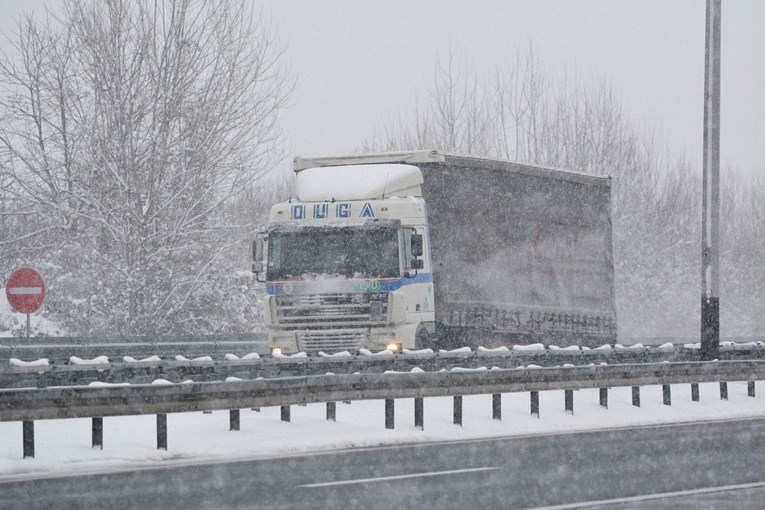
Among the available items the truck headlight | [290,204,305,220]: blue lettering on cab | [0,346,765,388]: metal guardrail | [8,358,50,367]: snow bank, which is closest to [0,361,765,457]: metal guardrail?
[0,346,765,388]: metal guardrail

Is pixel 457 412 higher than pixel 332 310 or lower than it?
lower

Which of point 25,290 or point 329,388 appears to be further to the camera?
point 25,290

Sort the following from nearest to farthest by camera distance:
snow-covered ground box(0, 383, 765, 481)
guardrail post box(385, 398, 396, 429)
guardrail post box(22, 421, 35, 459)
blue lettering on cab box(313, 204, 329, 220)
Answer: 1. guardrail post box(22, 421, 35, 459)
2. snow-covered ground box(0, 383, 765, 481)
3. guardrail post box(385, 398, 396, 429)
4. blue lettering on cab box(313, 204, 329, 220)

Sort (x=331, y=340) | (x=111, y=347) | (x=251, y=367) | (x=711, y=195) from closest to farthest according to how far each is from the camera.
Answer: (x=251, y=367) < (x=331, y=340) < (x=711, y=195) < (x=111, y=347)

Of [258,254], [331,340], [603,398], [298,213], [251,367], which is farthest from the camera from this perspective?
[298,213]

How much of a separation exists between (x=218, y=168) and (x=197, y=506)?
2520 cm

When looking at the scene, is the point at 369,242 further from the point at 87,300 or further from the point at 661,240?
the point at 661,240

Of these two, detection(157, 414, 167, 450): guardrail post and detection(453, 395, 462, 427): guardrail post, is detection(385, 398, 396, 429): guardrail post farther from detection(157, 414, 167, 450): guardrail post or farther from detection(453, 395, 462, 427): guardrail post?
detection(157, 414, 167, 450): guardrail post

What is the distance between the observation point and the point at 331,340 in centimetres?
2066

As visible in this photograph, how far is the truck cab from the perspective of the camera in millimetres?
20344

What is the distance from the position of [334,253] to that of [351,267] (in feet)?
1.23

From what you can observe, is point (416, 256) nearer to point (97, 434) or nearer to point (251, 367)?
point (251, 367)

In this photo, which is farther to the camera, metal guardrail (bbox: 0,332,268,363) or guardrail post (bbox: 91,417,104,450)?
metal guardrail (bbox: 0,332,268,363)

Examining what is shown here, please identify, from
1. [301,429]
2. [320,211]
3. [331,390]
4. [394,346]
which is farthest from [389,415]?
[320,211]
